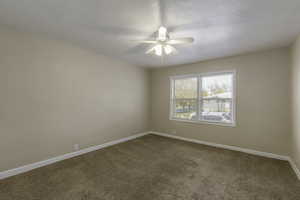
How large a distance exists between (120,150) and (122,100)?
4.86 ft

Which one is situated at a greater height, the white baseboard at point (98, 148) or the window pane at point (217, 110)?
the window pane at point (217, 110)

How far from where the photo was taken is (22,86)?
7.40 feet

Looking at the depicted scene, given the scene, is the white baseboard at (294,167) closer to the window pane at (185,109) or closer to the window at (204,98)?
the window at (204,98)

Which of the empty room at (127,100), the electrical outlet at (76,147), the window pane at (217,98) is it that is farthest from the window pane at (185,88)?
the electrical outlet at (76,147)

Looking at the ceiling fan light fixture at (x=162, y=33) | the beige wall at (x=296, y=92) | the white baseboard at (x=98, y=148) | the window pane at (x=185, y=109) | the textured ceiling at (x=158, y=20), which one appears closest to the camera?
the textured ceiling at (x=158, y=20)

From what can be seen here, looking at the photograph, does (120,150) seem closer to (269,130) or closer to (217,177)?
(217,177)

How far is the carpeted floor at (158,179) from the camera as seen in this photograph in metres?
1.77

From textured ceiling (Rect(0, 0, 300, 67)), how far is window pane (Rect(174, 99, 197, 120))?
1.92 m

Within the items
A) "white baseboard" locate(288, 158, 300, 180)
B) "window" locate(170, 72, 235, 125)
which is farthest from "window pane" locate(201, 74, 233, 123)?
"white baseboard" locate(288, 158, 300, 180)

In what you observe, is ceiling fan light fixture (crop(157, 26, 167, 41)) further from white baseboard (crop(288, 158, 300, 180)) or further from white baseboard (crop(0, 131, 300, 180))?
white baseboard (crop(288, 158, 300, 180))

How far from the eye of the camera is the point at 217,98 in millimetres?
3717

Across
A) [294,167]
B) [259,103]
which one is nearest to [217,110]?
[259,103]

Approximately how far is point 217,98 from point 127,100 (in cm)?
275

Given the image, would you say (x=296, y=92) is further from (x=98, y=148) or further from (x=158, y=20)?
(x=98, y=148)
